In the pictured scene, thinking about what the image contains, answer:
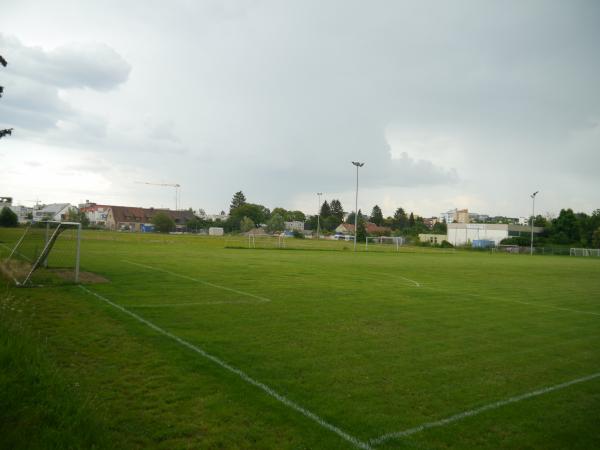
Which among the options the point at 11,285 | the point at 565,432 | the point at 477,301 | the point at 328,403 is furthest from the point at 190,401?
the point at 477,301

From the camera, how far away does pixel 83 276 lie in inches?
662

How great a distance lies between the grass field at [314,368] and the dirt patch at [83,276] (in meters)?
1.22

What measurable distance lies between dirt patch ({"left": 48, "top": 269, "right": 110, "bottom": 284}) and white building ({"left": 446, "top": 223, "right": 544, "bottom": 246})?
85.3 metres

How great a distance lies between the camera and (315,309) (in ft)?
41.0

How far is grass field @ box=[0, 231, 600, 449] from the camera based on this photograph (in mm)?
5039

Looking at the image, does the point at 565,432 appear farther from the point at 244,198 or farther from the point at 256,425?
the point at 244,198

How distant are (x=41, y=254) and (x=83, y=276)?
2.12m

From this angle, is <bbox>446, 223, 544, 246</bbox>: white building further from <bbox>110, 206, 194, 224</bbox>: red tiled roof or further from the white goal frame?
<bbox>110, 206, 194, 224</bbox>: red tiled roof

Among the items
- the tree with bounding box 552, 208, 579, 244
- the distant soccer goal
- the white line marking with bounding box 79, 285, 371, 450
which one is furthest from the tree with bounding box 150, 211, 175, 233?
the white line marking with bounding box 79, 285, 371, 450

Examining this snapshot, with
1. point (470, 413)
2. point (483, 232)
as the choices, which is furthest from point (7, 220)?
point (483, 232)

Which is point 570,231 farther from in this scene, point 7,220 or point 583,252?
point 7,220

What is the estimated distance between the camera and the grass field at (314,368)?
504cm

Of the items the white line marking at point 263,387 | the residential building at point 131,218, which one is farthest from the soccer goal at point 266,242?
the residential building at point 131,218

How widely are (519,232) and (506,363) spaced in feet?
327
